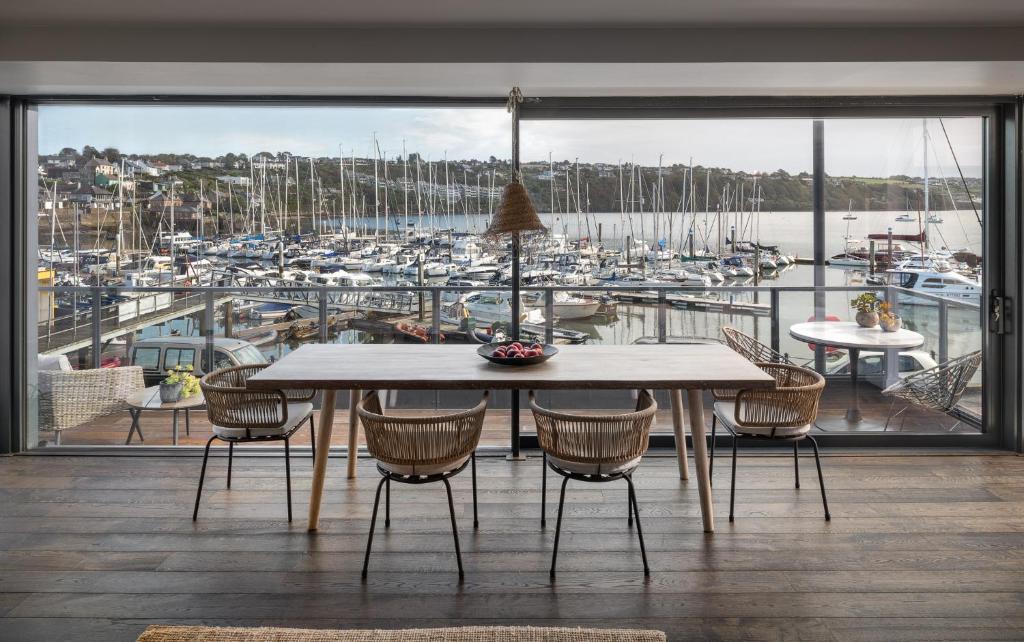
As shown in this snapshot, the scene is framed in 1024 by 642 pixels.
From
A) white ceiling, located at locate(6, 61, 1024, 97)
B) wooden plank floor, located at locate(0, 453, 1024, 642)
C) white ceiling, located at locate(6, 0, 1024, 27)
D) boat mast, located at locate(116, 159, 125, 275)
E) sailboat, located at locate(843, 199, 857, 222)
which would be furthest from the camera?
sailboat, located at locate(843, 199, 857, 222)

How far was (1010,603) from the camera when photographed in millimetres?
2529

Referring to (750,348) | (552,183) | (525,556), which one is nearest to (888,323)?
(750,348)

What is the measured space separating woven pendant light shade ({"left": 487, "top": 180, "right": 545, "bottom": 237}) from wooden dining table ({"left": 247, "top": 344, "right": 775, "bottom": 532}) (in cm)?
66

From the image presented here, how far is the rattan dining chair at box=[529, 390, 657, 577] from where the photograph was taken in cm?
266

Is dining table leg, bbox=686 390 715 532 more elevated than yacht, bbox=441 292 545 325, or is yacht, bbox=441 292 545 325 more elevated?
yacht, bbox=441 292 545 325

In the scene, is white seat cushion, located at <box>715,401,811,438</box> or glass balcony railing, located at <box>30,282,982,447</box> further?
glass balcony railing, located at <box>30,282,982,447</box>

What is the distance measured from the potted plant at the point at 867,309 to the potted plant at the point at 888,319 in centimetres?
3

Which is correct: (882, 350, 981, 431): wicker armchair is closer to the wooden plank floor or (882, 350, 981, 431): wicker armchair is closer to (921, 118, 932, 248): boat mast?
the wooden plank floor

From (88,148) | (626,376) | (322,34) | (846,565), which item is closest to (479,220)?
(322,34)

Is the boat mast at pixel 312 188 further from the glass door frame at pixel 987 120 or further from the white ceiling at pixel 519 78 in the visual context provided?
the glass door frame at pixel 987 120

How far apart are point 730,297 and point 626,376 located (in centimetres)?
170

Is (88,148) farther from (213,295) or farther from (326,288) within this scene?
(326,288)

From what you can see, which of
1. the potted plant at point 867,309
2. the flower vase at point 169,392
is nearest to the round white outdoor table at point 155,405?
the flower vase at point 169,392

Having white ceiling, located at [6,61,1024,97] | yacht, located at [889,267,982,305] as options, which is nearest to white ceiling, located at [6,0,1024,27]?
white ceiling, located at [6,61,1024,97]
